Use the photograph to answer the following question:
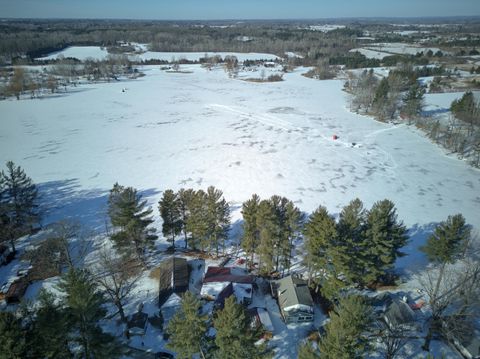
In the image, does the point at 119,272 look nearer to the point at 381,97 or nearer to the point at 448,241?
the point at 448,241

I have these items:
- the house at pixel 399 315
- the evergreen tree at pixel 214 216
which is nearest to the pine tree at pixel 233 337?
the house at pixel 399 315

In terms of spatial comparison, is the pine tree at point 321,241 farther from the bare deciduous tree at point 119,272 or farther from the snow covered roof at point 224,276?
the bare deciduous tree at point 119,272

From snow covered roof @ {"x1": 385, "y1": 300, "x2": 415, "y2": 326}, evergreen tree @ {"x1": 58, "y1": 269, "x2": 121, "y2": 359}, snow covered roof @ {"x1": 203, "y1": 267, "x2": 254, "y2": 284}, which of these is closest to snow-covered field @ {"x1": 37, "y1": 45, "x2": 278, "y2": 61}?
snow covered roof @ {"x1": 203, "y1": 267, "x2": 254, "y2": 284}

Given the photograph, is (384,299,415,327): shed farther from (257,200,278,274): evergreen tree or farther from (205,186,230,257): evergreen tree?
(205,186,230,257): evergreen tree

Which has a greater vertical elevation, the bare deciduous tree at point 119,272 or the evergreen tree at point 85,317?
the evergreen tree at point 85,317

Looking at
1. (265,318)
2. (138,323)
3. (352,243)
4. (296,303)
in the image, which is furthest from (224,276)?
(352,243)

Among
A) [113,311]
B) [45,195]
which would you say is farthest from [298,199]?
[45,195]
